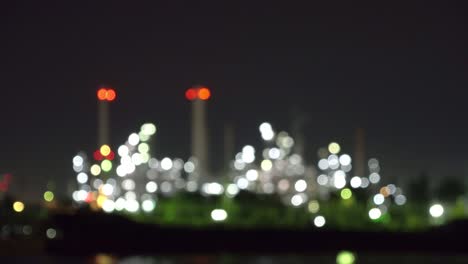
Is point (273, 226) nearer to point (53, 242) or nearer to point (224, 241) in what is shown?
point (224, 241)

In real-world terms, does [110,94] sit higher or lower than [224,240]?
higher

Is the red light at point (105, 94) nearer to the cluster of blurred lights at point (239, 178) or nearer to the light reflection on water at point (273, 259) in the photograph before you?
the cluster of blurred lights at point (239, 178)

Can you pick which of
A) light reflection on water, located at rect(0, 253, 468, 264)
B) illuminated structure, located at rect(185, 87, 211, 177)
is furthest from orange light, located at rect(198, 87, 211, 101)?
light reflection on water, located at rect(0, 253, 468, 264)

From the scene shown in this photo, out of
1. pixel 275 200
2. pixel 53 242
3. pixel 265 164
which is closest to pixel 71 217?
pixel 53 242

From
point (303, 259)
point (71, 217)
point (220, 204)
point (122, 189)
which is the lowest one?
point (303, 259)

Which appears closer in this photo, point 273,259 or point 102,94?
point 273,259

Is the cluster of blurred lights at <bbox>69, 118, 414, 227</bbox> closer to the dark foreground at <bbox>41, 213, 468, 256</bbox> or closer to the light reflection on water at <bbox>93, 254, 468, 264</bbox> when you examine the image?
the dark foreground at <bbox>41, 213, 468, 256</bbox>

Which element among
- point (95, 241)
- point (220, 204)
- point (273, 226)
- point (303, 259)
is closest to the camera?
point (303, 259)

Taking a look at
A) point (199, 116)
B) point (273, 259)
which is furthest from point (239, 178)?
point (273, 259)

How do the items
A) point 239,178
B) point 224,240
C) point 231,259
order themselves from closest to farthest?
point 231,259 < point 224,240 < point 239,178

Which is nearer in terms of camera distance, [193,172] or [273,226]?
[273,226]

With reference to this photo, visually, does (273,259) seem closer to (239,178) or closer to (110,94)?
(110,94)
